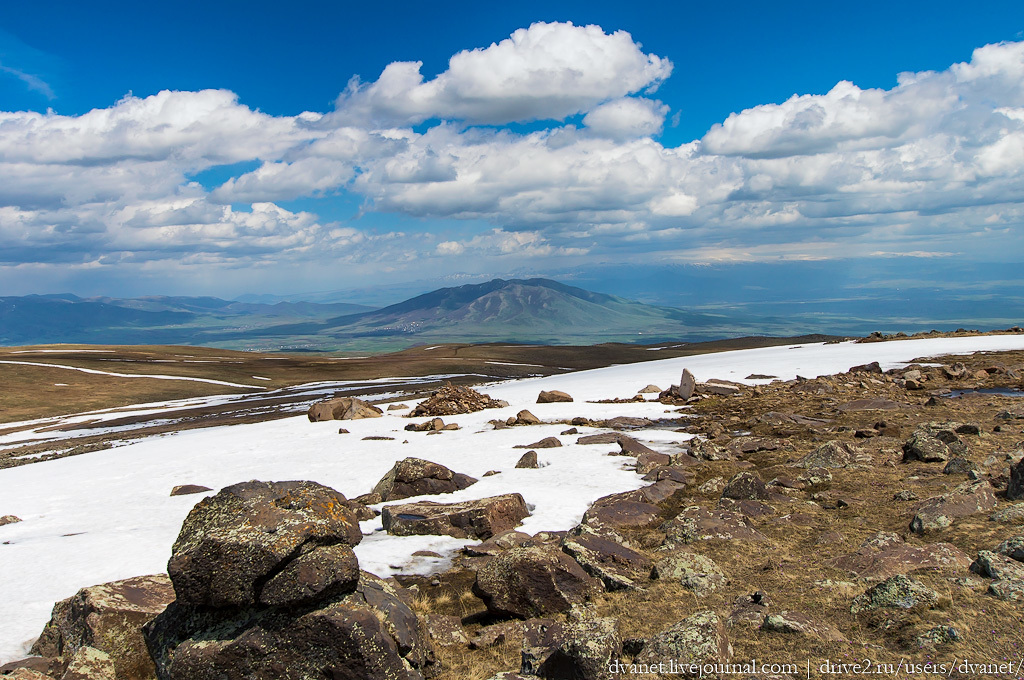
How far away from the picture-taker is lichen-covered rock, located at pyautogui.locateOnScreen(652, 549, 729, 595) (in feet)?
36.8

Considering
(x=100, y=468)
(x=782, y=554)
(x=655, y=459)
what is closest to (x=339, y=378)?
(x=100, y=468)

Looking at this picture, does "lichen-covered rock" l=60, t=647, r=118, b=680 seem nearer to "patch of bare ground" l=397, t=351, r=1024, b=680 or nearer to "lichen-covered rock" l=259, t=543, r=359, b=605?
"lichen-covered rock" l=259, t=543, r=359, b=605

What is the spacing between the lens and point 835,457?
20.2 meters

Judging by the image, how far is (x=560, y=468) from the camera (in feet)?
75.7

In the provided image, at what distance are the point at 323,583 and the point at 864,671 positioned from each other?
7501 millimetres

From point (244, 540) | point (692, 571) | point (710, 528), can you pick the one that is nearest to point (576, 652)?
point (692, 571)

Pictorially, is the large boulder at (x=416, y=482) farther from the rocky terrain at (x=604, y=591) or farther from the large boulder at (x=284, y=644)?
the large boulder at (x=284, y=644)

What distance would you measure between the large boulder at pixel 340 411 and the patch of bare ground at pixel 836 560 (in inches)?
1053

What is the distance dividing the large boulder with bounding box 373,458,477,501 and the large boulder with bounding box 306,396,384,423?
22847 mm

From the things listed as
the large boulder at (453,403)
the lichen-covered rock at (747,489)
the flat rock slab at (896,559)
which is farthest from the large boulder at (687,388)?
the flat rock slab at (896,559)

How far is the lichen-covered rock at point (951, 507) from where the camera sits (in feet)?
42.1

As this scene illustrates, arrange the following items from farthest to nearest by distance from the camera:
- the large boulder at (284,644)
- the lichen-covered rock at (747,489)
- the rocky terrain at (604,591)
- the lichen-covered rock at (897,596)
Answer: the lichen-covered rock at (747,489) < the lichen-covered rock at (897,596) < the rocky terrain at (604,591) < the large boulder at (284,644)

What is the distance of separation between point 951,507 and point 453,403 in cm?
3307

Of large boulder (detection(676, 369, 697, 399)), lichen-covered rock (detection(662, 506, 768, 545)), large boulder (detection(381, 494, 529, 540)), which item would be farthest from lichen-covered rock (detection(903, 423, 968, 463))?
large boulder (detection(676, 369, 697, 399))
